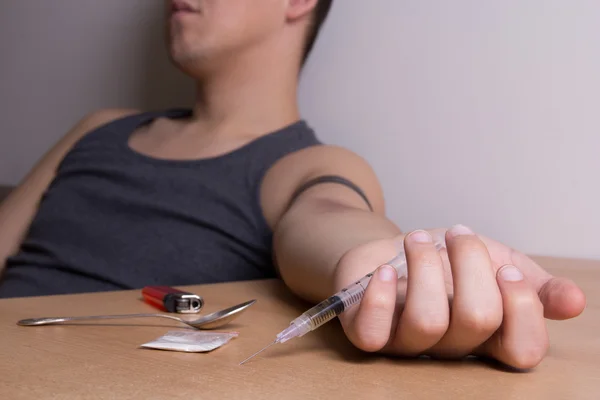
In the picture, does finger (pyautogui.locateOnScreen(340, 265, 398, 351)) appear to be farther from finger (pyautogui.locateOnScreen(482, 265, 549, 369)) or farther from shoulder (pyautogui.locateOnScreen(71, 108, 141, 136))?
shoulder (pyautogui.locateOnScreen(71, 108, 141, 136))

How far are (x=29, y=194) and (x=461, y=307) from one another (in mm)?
1045

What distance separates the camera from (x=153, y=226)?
108 cm

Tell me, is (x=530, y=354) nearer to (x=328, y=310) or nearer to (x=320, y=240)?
(x=328, y=310)

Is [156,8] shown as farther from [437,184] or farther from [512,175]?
[512,175]

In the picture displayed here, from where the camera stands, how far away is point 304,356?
55 cm

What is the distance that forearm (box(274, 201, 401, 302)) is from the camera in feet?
2.17

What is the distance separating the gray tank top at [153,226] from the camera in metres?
1.04

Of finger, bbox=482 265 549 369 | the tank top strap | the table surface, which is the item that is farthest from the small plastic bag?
the tank top strap

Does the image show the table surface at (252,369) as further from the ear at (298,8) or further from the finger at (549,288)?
the ear at (298,8)

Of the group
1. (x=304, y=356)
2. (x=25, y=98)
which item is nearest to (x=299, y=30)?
(x=304, y=356)

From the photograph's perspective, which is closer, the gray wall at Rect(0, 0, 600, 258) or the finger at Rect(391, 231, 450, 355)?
→ the finger at Rect(391, 231, 450, 355)

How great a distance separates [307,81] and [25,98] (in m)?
0.96

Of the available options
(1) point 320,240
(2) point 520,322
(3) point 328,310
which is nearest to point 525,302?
(2) point 520,322

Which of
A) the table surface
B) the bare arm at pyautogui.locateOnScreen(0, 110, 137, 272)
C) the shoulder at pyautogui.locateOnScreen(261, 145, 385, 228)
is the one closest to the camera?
the table surface
